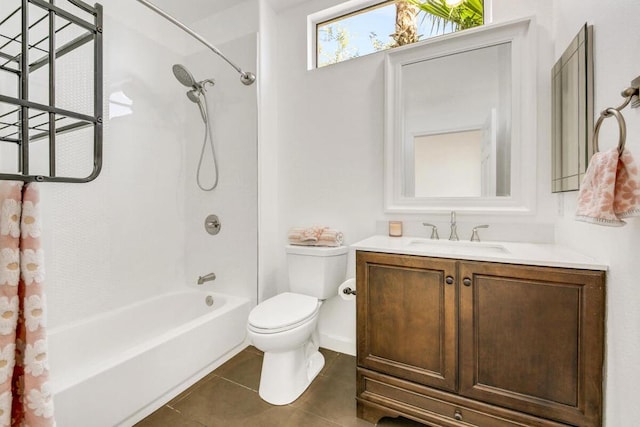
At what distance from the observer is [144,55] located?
7.16 feet

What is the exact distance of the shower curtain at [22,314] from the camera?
22.4 inches

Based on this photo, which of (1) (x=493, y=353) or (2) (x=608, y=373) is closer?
(2) (x=608, y=373)

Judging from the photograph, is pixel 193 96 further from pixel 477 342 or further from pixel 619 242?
pixel 619 242

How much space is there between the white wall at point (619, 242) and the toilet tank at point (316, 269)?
1.26m

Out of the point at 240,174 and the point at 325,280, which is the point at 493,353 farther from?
the point at 240,174

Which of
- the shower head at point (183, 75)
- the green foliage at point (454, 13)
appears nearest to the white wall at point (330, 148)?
the green foliage at point (454, 13)

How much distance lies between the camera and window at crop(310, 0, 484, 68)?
5.69 feet

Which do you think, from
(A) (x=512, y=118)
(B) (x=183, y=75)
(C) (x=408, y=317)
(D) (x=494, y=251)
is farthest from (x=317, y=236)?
(B) (x=183, y=75)

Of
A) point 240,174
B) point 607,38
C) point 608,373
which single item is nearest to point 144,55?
point 240,174

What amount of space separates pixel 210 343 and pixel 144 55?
2.17 m

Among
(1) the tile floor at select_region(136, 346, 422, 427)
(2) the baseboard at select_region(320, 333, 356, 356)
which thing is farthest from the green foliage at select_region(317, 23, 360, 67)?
(1) the tile floor at select_region(136, 346, 422, 427)

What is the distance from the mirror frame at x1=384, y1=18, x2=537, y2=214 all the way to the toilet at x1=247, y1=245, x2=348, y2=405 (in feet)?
1.92

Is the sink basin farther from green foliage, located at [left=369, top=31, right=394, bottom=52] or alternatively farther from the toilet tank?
green foliage, located at [left=369, top=31, right=394, bottom=52]

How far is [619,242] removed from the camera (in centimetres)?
95
